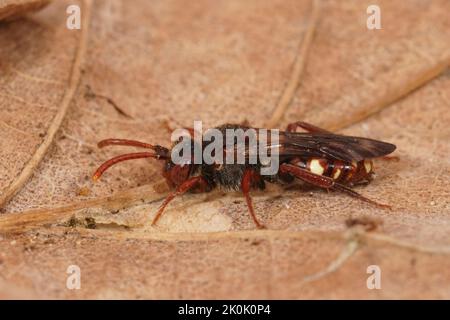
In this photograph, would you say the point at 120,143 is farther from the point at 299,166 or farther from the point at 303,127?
the point at 303,127

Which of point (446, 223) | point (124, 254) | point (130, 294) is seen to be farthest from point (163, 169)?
point (446, 223)

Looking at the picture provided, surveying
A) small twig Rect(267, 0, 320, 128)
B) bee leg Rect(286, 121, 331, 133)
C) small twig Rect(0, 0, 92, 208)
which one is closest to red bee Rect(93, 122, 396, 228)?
bee leg Rect(286, 121, 331, 133)

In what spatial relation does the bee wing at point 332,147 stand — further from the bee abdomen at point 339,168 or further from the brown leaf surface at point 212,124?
the brown leaf surface at point 212,124

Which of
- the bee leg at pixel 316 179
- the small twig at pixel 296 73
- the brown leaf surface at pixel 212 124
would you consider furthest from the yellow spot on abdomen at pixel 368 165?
the small twig at pixel 296 73

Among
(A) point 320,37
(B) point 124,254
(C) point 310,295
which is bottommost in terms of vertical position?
(C) point 310,295

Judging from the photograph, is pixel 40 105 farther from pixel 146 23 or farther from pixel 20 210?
pixel 146 23

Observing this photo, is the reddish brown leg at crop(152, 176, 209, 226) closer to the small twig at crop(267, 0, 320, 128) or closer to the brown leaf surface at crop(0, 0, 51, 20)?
the small twig at crop(267, 0, 320, 128)

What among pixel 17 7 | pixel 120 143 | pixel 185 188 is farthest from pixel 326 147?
pixel 17 7
